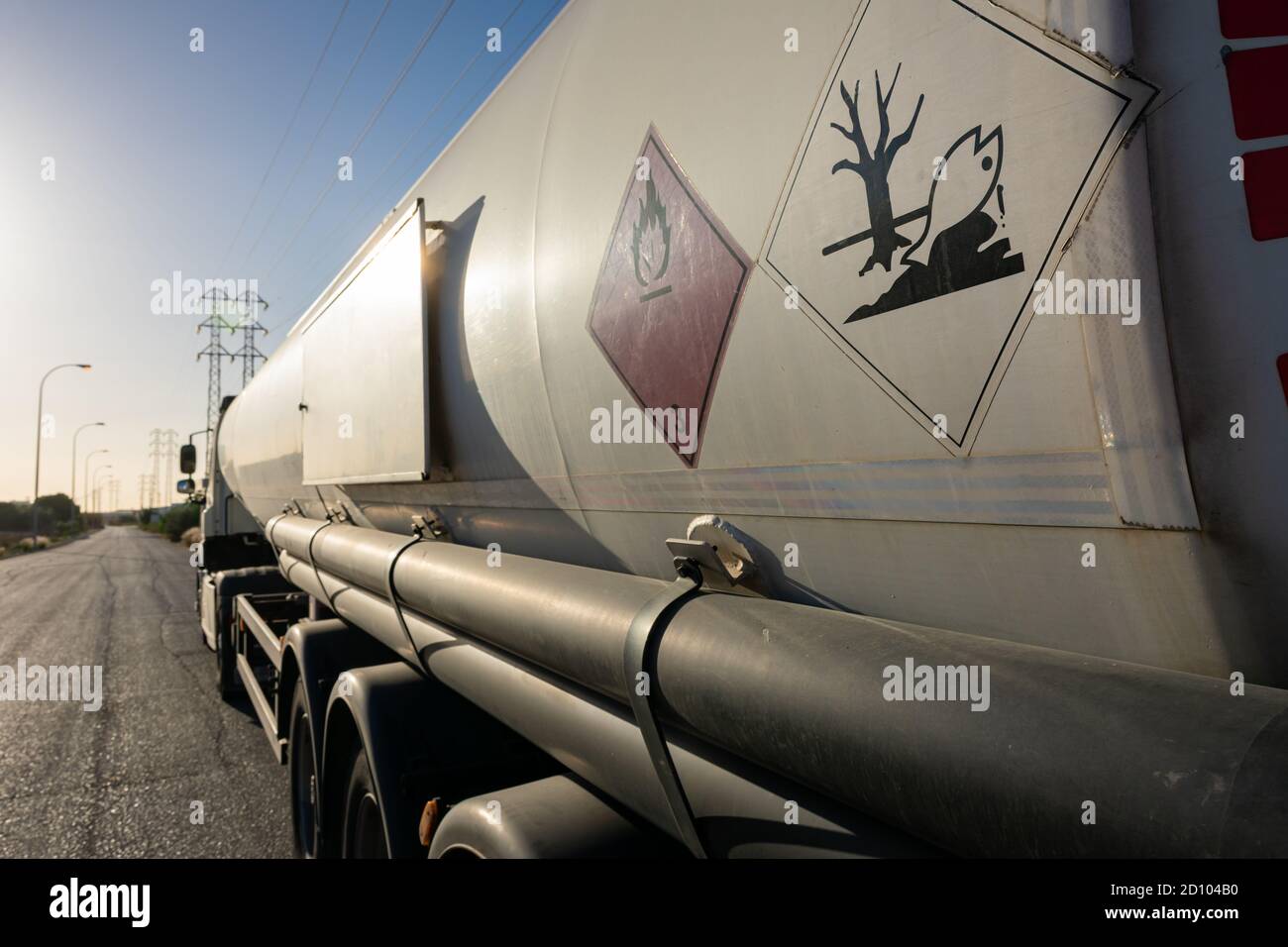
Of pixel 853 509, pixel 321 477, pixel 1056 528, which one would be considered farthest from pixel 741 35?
Answer: pixel 321 477

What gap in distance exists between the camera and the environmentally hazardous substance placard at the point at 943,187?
1031mm

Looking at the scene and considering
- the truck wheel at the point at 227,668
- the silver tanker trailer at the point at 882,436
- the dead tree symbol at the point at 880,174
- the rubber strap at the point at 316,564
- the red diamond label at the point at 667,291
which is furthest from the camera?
the truck wheel at the point at 227,668

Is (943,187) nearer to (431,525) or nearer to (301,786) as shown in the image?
(431,525)

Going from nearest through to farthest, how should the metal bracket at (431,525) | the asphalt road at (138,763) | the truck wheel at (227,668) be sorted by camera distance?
the metal bracket at (431,525) < the asphalt road at (138,763) < the truck wheel at (227,668)

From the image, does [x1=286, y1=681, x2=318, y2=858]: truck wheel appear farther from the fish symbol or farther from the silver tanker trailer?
the fish symbol

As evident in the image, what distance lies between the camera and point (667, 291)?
1.75 meters

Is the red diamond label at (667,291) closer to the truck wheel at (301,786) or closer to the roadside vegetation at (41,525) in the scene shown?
the truck wheel at (301,786)

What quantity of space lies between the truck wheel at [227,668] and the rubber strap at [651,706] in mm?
7865

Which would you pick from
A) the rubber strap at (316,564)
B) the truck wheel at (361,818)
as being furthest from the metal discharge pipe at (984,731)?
the rubber strap at (316,564)

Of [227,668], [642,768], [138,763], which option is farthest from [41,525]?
[642,768]

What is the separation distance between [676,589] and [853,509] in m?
0.48

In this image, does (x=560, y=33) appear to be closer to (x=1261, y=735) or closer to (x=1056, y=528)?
(x=1056, y=528)

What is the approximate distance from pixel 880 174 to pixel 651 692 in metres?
1.01

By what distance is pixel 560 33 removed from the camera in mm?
2494
